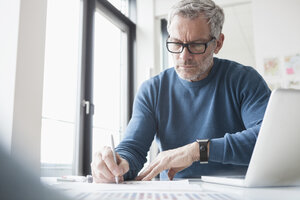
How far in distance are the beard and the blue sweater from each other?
0.13ft

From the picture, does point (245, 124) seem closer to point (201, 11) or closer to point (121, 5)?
point (201, 11)

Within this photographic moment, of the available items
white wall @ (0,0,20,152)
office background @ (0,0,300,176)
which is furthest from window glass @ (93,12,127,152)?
white wall @ (0,0,20,152)

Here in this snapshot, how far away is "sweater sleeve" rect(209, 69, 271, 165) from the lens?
2.97 feet

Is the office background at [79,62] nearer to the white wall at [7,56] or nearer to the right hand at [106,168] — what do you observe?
the white wall at [7,56]

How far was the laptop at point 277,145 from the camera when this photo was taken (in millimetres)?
536

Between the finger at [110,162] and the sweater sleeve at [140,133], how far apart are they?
0.35 ft

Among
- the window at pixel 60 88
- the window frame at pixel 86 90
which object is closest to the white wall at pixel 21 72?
the window at pixel 60 88

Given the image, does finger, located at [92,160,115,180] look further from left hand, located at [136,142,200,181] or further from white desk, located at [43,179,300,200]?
white desk, located at [43,179,300,200]

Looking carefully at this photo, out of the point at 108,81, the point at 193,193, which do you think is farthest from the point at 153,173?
the point at 108,81

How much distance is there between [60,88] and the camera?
81.3 inches

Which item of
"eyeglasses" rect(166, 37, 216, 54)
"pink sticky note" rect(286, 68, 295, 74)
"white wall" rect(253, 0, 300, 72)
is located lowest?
"eyeglasses" rect(166, 37, 216, 54)

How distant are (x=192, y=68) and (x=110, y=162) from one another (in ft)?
2.05

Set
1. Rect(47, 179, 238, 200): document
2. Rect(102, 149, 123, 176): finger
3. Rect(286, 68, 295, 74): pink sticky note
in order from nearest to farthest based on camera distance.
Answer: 1. Rect(47, 179, 238, 200): document
2. Rect(102, 149, 123, 176): finger
3. Rect(286, 68, 295, 74): pink sticky note

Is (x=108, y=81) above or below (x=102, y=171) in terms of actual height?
above
